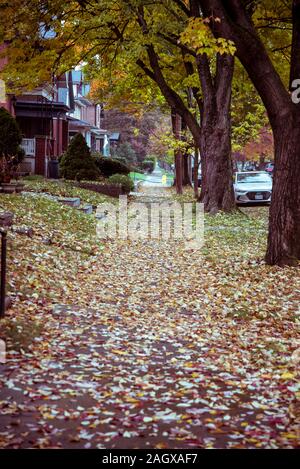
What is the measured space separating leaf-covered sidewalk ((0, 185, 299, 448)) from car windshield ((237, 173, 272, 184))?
18601mm

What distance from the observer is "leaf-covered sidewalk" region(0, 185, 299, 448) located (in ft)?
15.6

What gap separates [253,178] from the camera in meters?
30.0

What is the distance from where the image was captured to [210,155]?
20.5m

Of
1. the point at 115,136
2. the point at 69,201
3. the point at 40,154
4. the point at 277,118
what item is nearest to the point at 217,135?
the point at 69,201

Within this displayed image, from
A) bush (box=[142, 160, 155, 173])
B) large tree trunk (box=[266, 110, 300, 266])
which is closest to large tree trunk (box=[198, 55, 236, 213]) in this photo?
large tree trunk (box=[266, 110, 300, 266])

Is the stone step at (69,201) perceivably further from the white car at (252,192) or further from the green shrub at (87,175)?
the white car at (252,192)

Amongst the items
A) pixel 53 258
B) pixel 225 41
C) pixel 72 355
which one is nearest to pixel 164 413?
pixel 72 355

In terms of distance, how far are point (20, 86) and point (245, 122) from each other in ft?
50.3

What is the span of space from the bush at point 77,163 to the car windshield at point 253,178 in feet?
23.2

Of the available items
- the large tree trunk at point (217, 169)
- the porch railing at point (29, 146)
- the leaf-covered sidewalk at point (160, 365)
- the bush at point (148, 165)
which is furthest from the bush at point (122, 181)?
the bush at point (148, 165)

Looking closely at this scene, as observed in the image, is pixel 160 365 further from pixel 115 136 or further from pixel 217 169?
pixel 115 136

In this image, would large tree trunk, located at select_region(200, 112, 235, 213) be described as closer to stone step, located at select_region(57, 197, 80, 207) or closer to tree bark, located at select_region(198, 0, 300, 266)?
stone step, located at select_region(57, 197, 80, 207)

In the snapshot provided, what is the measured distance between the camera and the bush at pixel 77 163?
2766 cm
